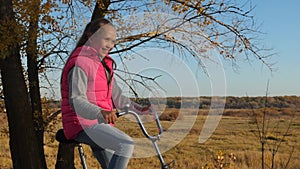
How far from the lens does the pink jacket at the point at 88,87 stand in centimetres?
271

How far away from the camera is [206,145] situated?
19.9 meters

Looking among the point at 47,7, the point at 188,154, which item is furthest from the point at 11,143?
the point at 188,154

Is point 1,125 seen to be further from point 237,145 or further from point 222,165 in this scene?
point 237,145

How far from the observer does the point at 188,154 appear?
15852mm

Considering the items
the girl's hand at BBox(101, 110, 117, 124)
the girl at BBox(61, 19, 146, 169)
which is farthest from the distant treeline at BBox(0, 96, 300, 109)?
the girl's hand at BBox(101, 110, 117, 124)

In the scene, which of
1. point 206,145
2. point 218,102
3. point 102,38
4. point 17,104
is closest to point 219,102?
point 218,102

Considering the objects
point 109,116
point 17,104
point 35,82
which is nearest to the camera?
point 109,116

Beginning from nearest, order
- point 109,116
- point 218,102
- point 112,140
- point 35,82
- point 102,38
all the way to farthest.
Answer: point 109,116 < point 112,140 < point 102,38 < point 218,102 < point 35,82

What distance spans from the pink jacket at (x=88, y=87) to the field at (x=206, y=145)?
1.65ft

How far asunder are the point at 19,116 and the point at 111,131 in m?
4.23

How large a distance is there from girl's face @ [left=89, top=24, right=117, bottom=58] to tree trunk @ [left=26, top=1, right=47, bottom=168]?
12.7 feet

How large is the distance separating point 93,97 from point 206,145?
1773 cm

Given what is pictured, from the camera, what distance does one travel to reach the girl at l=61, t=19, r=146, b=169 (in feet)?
8.60

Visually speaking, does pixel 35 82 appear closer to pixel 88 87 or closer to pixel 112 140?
pixel 88 87
